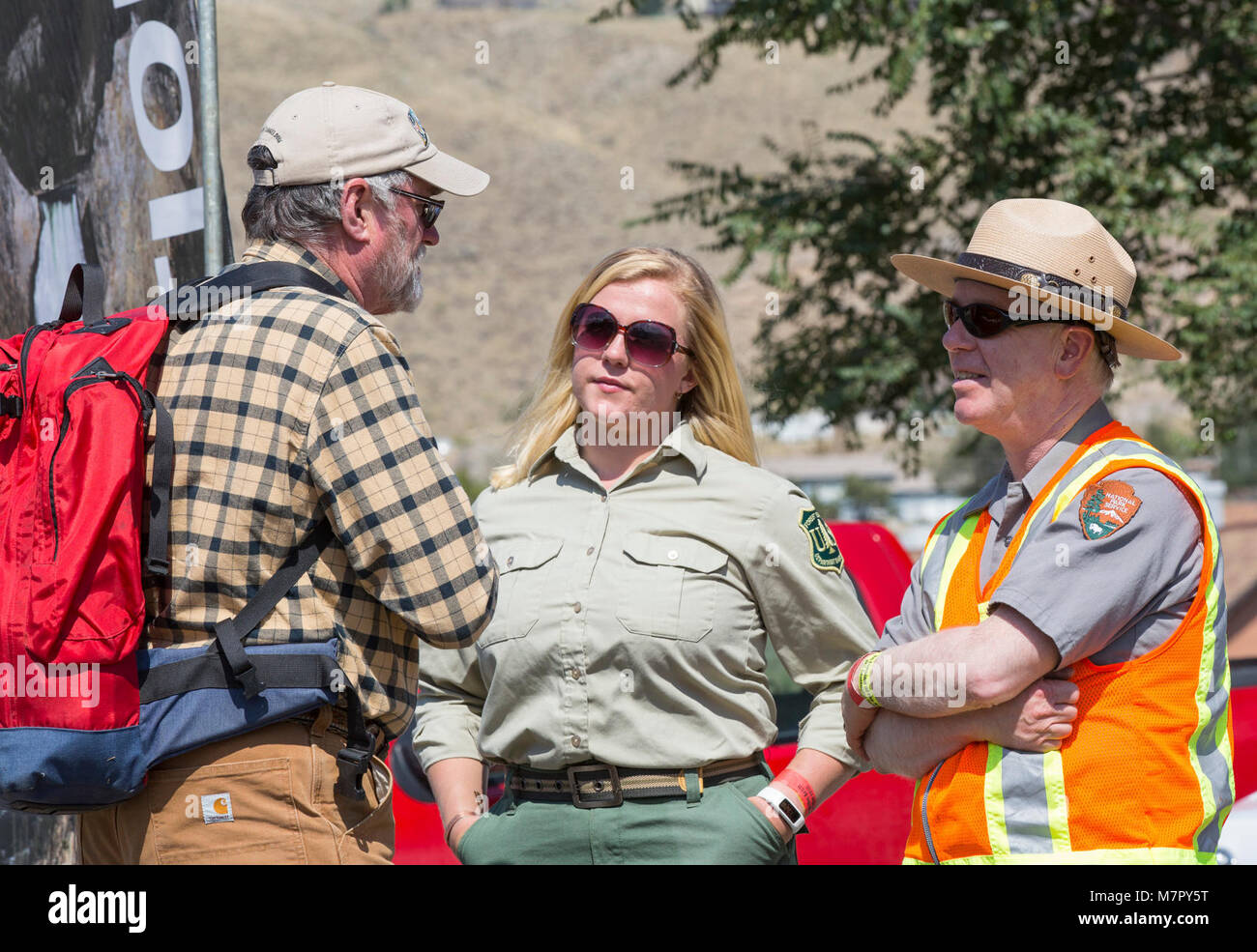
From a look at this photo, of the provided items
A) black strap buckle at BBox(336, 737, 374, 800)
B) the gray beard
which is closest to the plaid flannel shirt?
black strap buckle at BBox(336, 737, 374, 800)

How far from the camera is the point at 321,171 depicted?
2.45 metres

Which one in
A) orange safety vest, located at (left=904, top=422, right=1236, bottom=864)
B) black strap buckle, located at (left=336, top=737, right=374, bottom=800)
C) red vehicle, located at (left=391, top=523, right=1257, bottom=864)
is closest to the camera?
orange safety vest, located at (left=904, top=422, right=1236, bottom=864)

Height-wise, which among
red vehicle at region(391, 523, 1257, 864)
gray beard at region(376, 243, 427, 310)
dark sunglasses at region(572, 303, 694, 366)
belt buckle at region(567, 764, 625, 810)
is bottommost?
red vehicle at region(391, 523, 1257, 864)

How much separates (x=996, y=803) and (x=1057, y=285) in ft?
3.01

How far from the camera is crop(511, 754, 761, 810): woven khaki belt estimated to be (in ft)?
9.09

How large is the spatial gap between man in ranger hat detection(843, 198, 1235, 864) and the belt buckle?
499 millimetres

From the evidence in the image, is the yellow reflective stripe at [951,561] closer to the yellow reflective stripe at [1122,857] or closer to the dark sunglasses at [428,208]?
the yellow reflective stripe at [1122,857]

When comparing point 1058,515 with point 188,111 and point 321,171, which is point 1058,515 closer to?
point 321,171

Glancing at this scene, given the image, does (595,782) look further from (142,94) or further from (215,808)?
(142,94)

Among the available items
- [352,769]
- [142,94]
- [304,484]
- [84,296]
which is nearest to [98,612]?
[304,484]

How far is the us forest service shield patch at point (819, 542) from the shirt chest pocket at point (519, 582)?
1.72ft

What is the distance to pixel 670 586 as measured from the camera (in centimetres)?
286

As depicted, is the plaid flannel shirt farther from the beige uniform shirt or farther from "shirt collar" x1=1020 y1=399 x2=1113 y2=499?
"shirt collar" x1=1020 y1=399 x2=1113 y2=499
